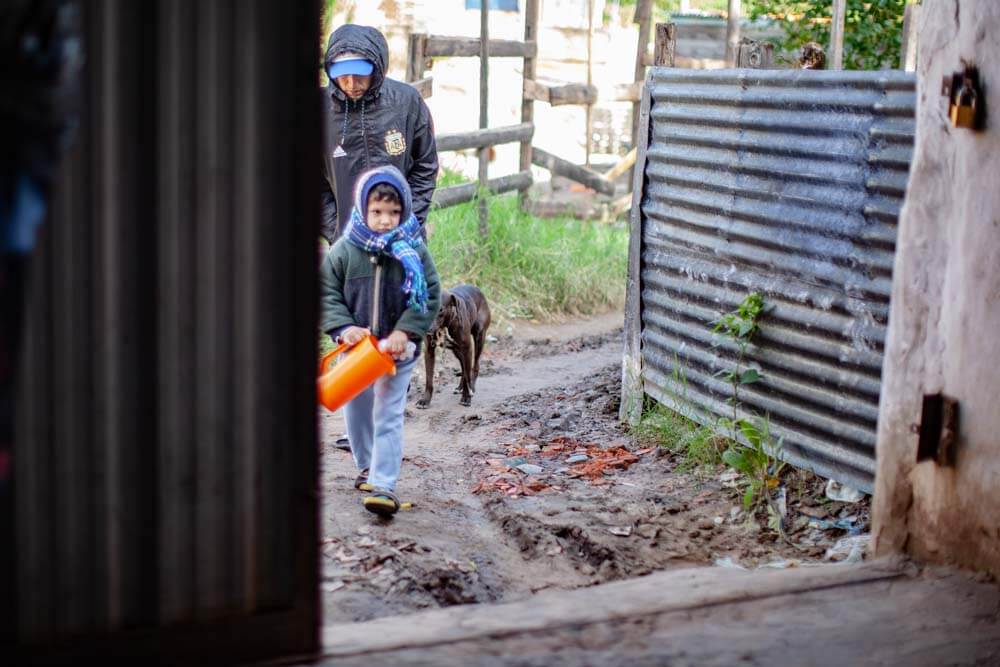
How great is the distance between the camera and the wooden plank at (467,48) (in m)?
11.6

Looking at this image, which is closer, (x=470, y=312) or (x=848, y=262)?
(x=848, y=262)

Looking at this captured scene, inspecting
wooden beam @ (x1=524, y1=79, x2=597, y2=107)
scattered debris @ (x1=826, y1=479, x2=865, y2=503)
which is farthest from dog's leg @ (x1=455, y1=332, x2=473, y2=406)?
wooden beam @ (x1=524, y1=79, x2=597, y2=107)

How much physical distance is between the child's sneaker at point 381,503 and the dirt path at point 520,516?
51mm

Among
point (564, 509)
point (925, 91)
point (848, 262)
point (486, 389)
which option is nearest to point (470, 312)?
point (486, 389)

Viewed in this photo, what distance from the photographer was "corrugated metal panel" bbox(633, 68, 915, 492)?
18.1ft

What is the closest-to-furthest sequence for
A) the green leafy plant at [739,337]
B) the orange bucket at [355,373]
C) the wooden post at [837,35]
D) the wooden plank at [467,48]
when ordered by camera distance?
the orange bucket at [355,373] < the green leafy plant at [739,337] < the wooden post at [837,35] < the wooden plank at [467,48]

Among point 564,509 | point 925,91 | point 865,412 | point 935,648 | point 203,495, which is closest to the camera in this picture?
point 203,495

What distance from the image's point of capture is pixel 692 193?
6949 mm

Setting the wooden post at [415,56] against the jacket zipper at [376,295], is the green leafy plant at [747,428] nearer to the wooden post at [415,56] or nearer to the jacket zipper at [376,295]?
the jacket zipper at [376,295]

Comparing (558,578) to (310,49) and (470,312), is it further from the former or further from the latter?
(470,312)

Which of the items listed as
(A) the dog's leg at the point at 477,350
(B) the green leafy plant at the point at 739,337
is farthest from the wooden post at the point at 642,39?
(B) the green leafy plant at the point at 739,337

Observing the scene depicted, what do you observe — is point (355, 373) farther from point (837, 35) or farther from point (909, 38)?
point (909, 38)

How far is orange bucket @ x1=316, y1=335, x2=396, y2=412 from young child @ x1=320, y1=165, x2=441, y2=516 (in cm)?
23

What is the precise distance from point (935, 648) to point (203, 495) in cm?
217
